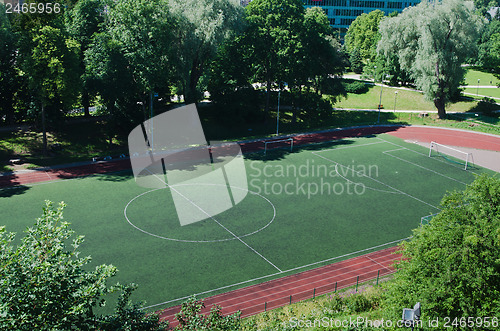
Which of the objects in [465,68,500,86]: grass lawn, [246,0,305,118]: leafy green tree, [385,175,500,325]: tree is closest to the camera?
[385,175,500,325]: tree

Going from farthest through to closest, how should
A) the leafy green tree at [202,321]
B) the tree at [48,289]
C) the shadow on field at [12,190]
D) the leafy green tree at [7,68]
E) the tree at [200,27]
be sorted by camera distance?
the tree at [200,27]
the leafy green tree at [7,68]
the shadow on field at [12,190]
the leafy green tree at [202,321]
the tree at [48,289]

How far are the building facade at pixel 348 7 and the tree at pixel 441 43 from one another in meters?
84.7

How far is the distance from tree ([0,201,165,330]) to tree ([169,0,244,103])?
40.4 meters

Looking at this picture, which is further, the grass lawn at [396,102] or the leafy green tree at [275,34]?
the grass lawn at [396,102]

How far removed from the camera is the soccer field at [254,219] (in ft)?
98.5

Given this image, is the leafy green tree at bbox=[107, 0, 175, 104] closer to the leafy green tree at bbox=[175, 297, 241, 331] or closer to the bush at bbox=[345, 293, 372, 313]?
the bush at bbox=[345, 293, 372, 313]

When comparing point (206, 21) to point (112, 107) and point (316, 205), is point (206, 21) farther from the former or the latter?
point (316, 205)

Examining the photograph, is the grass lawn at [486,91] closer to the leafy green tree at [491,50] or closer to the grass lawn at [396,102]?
the grass lawn at [396,102]

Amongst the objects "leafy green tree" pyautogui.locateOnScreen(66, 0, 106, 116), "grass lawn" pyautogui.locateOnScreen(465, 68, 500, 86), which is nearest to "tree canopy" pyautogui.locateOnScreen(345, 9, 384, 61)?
"grass lawn" pyautogui.locateOnScreen(465, 68, 500, 86)

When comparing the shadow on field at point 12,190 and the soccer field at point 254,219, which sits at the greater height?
the shadow on field at point 12,190

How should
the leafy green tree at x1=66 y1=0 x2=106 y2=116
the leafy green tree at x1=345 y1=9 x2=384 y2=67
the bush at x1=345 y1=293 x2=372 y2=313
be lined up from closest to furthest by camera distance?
the bush at x1=345 y1=293 x2=372 y2=313
the leafy green tree at x1=66 y1=0 x2=106 y2=116
the leafy green tree at x1=345 y1=9 x2=384 y2=67

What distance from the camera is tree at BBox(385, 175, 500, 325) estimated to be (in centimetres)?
1834

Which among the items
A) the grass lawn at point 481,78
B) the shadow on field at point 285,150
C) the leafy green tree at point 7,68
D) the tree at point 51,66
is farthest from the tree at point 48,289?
the grass lawn at point 481,78

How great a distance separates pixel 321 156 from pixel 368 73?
155ft
